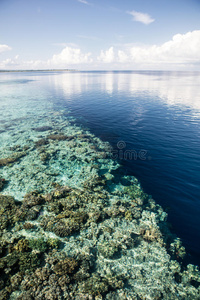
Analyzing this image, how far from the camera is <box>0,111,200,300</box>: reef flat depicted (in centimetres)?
1142

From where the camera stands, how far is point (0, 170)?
24219 mm

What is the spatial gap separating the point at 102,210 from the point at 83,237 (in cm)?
372

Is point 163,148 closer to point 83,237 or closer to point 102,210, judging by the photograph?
point 102,210

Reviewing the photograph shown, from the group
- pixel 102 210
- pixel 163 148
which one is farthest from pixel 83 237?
pixel 163 148

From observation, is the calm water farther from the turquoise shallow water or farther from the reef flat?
the reef flat

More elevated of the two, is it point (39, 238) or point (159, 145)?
point (159, 145)

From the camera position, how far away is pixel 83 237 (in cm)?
1503

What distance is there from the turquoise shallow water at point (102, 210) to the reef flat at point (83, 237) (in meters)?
0.08

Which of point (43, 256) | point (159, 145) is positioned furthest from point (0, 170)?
point (159, 145)

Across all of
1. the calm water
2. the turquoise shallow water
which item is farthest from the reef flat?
the calm water

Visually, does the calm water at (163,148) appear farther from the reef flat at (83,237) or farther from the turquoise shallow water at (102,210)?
the reef flat at (83,237)

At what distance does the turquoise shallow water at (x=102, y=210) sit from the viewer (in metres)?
12.0

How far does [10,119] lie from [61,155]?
3193 centimetres

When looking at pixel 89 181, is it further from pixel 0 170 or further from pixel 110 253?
pixel 0 170
